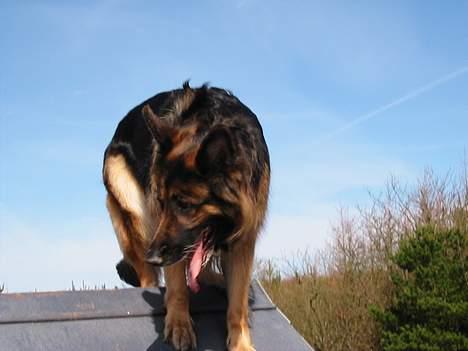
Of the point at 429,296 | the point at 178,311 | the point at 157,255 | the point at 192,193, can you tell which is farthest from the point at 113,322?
the point at 429,296

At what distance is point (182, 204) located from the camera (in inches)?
151

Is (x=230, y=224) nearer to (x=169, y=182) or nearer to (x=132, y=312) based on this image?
(x=169, y=182)

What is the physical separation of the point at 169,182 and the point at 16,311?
1240 millimetres

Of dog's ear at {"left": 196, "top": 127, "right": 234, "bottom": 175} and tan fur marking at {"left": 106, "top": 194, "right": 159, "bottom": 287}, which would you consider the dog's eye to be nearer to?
dog's ear at {"left": 196, "top": 127, "right": 234, "bottom": 175}

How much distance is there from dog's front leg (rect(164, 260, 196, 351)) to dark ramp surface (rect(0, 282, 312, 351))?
0.08 meters

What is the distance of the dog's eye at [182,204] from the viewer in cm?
384

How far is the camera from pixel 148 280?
16.9 feet

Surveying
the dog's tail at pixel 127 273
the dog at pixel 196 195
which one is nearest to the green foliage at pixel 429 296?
the dog's tail at pixel 127 273

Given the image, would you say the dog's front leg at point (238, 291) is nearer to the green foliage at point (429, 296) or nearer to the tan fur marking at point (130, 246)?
the tan fur marking at point (130, 246)

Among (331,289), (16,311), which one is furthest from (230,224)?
(331,289)

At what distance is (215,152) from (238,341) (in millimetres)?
1191

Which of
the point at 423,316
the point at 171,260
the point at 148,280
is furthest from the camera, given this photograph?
the point at 423,316

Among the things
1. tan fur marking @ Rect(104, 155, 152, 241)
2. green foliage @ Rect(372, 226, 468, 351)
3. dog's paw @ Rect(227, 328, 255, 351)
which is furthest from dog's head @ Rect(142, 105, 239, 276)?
green foliage @ Rect(372, 226, 468, 351)

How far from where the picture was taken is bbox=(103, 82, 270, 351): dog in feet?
12.6
